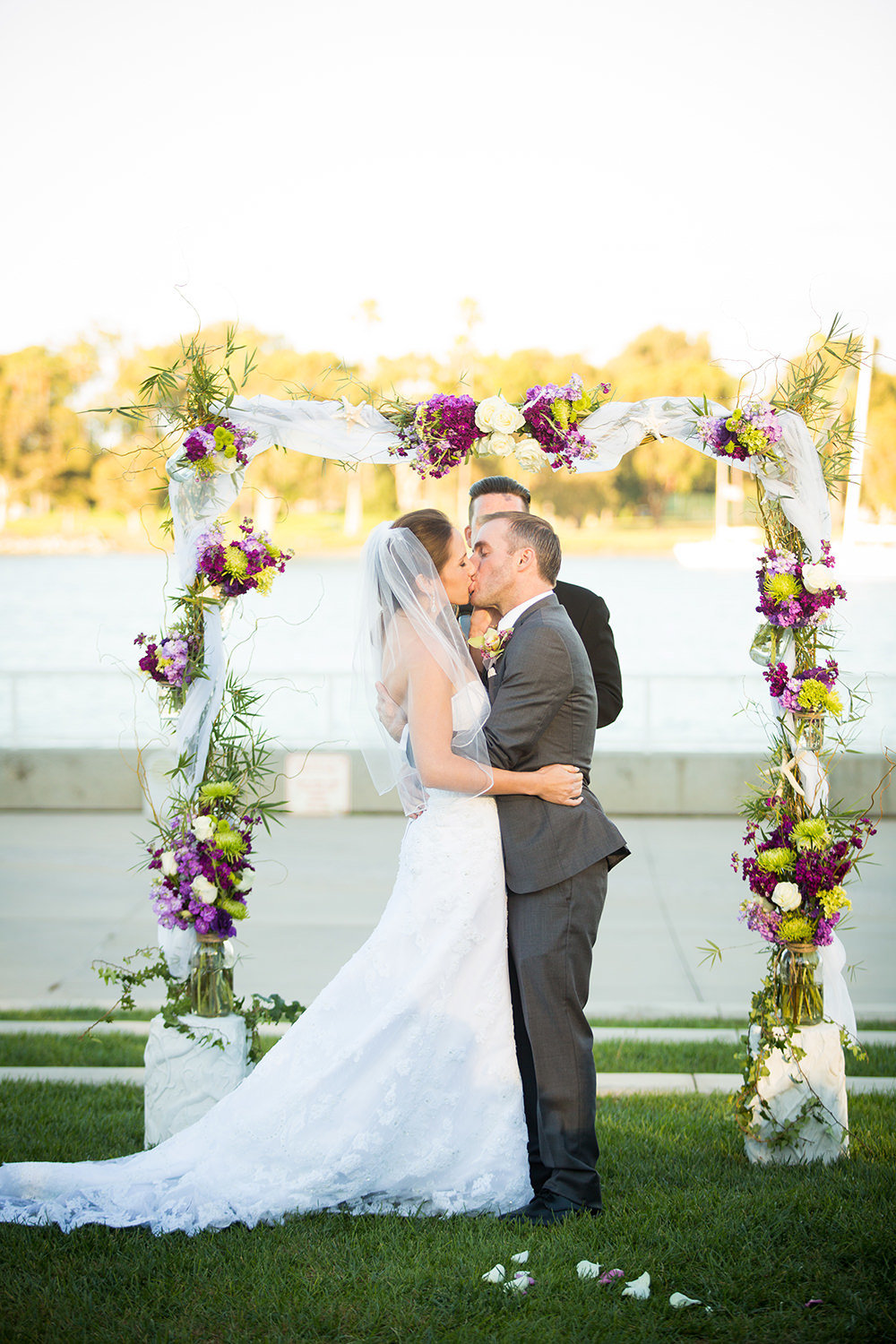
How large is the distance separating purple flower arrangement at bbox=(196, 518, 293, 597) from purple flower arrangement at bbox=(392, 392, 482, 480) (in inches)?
26.3

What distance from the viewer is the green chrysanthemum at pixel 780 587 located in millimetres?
4449

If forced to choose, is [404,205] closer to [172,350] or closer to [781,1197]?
[172,350]

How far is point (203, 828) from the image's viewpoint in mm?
4410

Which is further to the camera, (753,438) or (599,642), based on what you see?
(599,642)

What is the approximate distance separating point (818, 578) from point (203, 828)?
8.13ft

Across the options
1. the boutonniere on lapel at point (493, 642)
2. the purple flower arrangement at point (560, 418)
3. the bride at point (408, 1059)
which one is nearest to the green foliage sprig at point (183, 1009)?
the bride at point (408, 1059)

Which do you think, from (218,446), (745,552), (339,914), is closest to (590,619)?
(218,446)

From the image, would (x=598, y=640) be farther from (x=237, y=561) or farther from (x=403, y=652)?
(x=237, y=561)

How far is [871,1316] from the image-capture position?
3227 millimetres

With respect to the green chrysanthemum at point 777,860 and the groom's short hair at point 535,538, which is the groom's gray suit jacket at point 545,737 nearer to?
the groom's short hair at point 535,538

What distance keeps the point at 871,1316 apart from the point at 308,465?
41.0 metres

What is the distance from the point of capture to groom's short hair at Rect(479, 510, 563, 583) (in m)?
3.97

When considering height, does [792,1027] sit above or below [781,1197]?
above

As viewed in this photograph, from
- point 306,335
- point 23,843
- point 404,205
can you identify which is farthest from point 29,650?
point 23,843
